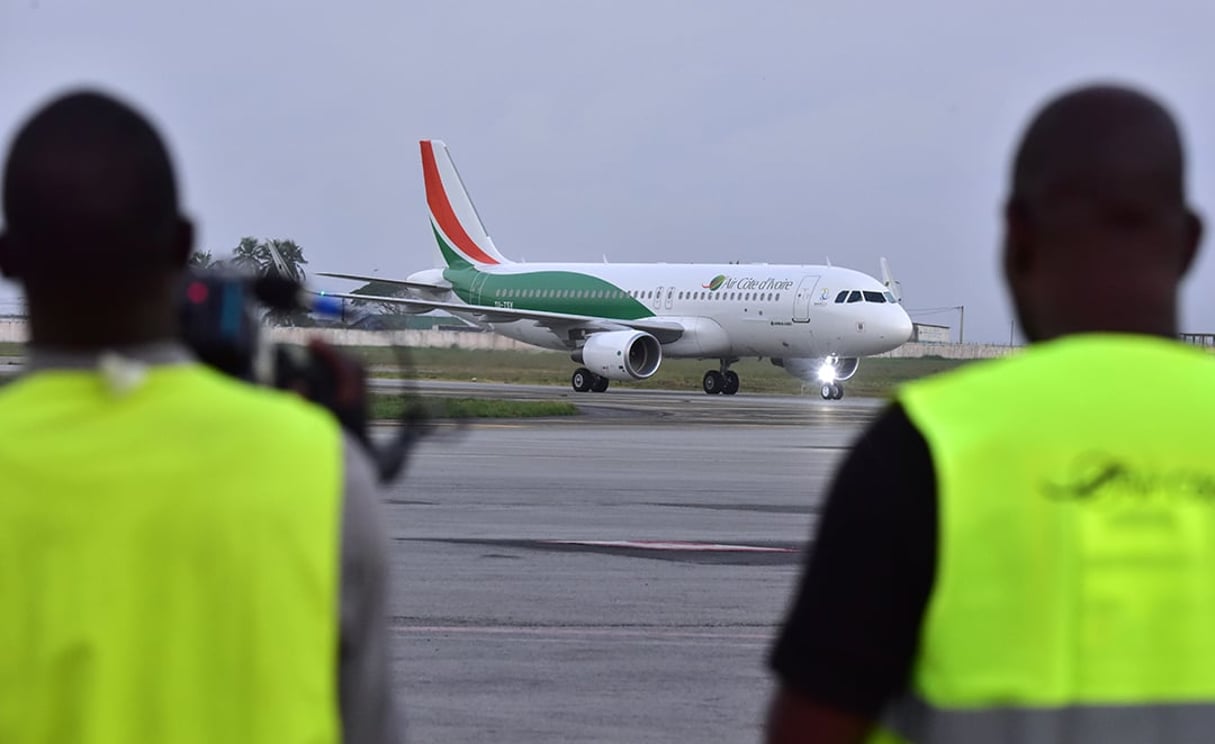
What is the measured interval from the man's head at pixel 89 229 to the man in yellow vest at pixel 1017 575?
90 cm

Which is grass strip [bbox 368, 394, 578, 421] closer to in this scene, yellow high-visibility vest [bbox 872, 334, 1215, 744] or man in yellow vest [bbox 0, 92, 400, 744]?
man in yellow vest [bbox 0, 92, 400, 744]

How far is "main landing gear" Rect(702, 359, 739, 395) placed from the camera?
144ft

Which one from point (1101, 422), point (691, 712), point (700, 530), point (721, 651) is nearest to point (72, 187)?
point (1101, 422)

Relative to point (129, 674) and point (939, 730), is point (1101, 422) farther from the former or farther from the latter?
point (129, 674)

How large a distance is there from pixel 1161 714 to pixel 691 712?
16.7ft

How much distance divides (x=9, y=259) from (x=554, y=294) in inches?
1693

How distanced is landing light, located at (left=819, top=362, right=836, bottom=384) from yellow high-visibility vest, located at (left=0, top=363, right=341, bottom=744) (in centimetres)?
3888

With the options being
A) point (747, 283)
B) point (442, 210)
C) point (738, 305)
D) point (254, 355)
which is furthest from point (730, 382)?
point (254, 355)

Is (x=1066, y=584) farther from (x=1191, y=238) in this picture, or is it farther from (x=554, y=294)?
(x=554, y=294)

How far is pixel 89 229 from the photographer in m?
2.43

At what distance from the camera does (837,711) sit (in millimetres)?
2352

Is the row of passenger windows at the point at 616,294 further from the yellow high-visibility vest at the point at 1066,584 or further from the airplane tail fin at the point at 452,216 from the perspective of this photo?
the yellow high-visibility vest at the point at 1066,584

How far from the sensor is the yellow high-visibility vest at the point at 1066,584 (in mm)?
2312

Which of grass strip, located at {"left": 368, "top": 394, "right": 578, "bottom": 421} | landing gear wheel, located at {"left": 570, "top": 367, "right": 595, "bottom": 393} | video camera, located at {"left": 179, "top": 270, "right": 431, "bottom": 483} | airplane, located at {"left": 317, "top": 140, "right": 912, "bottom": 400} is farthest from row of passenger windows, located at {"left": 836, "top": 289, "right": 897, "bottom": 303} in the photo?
video camera, located at {"left": 179, "top": 270, "right": 431, "bottom": 483}
